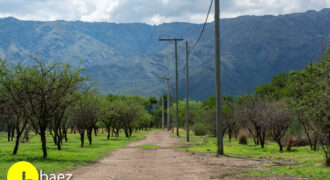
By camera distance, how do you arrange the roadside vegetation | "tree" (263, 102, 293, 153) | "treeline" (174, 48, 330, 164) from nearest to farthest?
the roadside vegetation, "treeline" (174, 48, 330, 164), "tree" (263, 102, 293, 153)

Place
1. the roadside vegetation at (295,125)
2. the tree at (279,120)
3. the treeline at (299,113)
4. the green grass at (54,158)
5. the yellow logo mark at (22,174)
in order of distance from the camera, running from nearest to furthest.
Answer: the yellow logo mark at (22,174) → the roadside vegetation at (295,125) → the treeline at (299,113) → the green grass at (54,158) → the tree at (279,120)

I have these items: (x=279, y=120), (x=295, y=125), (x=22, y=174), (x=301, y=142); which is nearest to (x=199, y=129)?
(x=301, y=142)

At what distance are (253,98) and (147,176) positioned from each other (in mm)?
20934

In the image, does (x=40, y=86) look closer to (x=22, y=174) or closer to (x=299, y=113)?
(x=22, y=174)

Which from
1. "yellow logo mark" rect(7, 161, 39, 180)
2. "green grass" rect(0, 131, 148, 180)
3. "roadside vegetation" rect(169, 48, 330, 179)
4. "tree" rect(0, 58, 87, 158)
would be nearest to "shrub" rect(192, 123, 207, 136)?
"roadside vegetation" rect(169, 48, 330, 179)

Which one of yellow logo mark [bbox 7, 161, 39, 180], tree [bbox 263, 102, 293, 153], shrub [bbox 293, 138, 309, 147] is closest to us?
yellow logo mark [bbox 7, 161, 39, 180]

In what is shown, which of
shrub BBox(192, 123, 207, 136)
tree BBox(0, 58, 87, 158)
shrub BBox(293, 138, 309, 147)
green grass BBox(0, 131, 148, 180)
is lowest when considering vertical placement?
green grass BBox(0, 131, 148, 180)

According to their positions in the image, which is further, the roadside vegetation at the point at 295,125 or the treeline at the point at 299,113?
the treeline at the point at 299,113

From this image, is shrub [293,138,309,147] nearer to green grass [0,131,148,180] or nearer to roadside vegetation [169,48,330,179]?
roadside vegetation [169,48,330,179]

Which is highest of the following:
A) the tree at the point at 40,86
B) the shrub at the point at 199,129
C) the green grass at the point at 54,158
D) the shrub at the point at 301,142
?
the tree at the point at 40,86

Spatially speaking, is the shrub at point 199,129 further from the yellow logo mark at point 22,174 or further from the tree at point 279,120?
the yellow logo mark at point 22,174

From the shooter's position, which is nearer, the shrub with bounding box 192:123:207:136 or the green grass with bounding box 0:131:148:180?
the green grass with bounding box 0:131:148:180

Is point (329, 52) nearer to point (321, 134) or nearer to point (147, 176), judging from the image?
point (321, 134)

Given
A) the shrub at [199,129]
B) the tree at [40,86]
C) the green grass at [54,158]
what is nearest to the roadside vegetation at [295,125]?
the shrub at [199,129]
